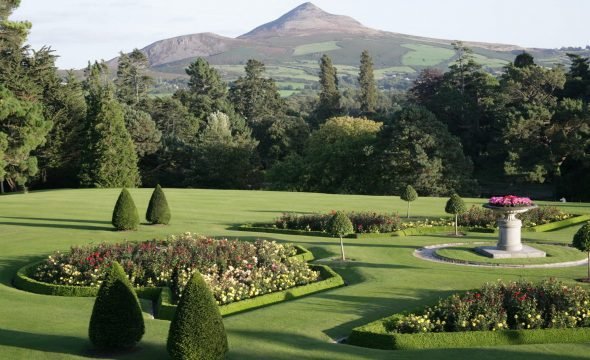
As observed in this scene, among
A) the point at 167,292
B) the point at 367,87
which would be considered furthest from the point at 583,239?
the point at 367,87

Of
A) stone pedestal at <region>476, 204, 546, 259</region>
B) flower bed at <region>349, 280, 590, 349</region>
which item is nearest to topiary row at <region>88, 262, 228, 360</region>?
flower bed at <region>349, 280, 590, 349</region>

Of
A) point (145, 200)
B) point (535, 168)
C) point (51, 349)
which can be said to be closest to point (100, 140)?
point (145, 200)

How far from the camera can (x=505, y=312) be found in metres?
16.0

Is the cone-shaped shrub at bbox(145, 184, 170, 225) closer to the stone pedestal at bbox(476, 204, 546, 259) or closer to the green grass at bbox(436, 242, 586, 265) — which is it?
the green grass at bbox(436, 242, 586, 265)

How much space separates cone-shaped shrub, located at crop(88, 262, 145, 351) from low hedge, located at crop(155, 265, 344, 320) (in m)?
3.59

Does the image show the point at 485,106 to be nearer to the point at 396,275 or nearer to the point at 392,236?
the point at 392,236

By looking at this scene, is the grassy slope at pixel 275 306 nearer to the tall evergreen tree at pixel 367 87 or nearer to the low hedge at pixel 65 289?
the low hedge at pixel 65 289

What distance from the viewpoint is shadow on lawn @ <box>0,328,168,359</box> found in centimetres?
1481

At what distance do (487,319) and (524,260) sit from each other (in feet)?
30.5

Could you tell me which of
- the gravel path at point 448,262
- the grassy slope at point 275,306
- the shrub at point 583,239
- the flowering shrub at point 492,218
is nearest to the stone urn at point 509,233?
the gravel path at point 448,262

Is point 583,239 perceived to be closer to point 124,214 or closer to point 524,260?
point 524,260

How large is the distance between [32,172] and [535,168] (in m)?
45.4

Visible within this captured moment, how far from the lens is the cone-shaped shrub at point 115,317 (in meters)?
14.6

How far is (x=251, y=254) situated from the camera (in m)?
24.1
